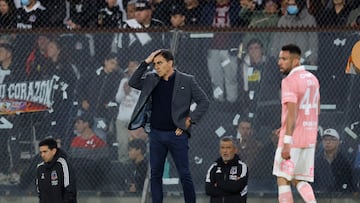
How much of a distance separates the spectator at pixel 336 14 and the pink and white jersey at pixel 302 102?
354 cm

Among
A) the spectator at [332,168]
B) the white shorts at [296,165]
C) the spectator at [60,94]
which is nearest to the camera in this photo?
the white shorts at [296,165]

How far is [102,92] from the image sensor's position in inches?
585

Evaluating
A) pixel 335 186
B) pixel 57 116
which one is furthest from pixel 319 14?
pixel 57 116

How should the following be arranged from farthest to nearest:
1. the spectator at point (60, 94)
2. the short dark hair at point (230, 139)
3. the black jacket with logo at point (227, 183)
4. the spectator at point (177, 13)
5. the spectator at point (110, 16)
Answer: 1. the spectator at point (110, 16)
2. the spectator at point (177, 13)
3. the spectator at point (60, 94)
4. the short dark hair at point (230, 139)
5. the black jacket with logo at point (227, 183)

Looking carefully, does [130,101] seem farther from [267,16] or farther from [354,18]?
[354,18]

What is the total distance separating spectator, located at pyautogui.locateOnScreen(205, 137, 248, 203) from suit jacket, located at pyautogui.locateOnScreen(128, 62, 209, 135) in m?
0.85

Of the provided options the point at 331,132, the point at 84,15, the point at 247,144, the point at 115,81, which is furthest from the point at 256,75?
the point at 84,15

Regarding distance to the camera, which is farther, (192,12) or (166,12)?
(192,12)

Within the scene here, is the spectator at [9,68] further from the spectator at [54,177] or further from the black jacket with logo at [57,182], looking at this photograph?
the black jacket with logo at [57,182]

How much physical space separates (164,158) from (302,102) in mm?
1961

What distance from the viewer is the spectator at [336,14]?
15734 mm

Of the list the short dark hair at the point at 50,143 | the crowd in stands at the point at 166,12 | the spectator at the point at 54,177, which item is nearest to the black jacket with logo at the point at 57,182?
the spectator at the point at 54,177

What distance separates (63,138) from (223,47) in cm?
221

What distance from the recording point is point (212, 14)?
647 inches
